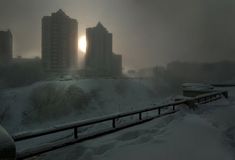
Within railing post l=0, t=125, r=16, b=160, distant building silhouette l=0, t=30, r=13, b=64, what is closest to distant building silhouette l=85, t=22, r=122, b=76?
distant building silhouette l=0, t=30, r=13, b=64

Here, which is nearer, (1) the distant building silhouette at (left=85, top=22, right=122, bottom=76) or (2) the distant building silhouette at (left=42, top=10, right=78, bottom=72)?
(2) the distant building silhouette at (left=42, top=10, right=78, bottom=72)

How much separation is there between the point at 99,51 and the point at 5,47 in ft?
128

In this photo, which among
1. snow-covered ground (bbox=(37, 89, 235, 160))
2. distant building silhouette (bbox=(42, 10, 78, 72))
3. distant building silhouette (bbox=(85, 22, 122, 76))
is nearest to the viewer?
snow-covered ground (bbox=(37, 89, 235, 160))

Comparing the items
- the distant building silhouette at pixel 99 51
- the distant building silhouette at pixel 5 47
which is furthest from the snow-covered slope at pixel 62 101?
the distant building silhouette at pixel 5 47

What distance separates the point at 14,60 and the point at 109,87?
43595 millimetres

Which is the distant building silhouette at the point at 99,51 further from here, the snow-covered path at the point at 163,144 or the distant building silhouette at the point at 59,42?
the snow-covered path at the point at 163,144

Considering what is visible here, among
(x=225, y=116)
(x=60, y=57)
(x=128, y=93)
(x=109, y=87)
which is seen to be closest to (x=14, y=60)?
(x=60, y=57)

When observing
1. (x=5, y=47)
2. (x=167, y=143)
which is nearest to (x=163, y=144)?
(x=167, y=143)

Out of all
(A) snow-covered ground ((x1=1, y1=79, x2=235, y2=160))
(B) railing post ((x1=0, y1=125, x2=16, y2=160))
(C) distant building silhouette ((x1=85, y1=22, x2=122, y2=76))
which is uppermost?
(C) distant building silhouette ((x1=85, y1=22, x2=122, y2=76))

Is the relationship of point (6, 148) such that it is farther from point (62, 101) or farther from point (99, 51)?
point (99, 51)

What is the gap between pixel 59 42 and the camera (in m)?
105

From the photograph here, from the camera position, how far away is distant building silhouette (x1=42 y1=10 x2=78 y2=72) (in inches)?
4104

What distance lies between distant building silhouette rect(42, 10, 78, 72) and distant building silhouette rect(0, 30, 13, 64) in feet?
50.0

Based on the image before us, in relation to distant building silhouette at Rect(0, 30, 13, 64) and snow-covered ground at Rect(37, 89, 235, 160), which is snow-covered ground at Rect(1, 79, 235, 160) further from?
distant building silhouette at Rect(0, 30, 13, 64)
